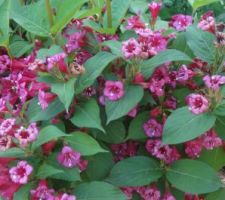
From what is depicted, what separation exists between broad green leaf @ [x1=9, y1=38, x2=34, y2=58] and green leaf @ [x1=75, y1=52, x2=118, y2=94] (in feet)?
1.07

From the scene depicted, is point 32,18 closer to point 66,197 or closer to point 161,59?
point 161,59

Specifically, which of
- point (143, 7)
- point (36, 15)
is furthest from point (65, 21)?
point (143, 7)

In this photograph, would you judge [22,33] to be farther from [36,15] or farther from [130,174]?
[130,174]

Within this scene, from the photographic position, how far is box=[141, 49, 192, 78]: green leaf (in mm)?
1065

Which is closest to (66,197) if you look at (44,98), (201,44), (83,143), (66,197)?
(66,197)

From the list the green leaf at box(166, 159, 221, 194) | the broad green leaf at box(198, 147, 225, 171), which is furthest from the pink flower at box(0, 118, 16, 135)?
the broad green leaf at box(198, 147, 225, 171)

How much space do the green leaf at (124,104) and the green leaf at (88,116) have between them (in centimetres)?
2

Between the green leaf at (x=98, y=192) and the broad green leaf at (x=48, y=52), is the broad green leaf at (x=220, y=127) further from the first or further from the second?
the broad green leaf at (x=48, y=52)

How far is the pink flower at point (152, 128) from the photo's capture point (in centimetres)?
111

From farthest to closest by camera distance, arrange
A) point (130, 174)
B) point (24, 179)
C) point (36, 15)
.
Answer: point (36, 15) < point (130, 174) < point (24, 179)

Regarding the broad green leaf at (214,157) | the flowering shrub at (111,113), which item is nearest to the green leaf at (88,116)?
the flowering shrub at (111,113)

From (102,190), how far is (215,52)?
1.34 ft

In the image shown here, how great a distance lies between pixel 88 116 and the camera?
1041 mm

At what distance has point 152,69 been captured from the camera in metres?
1.09
